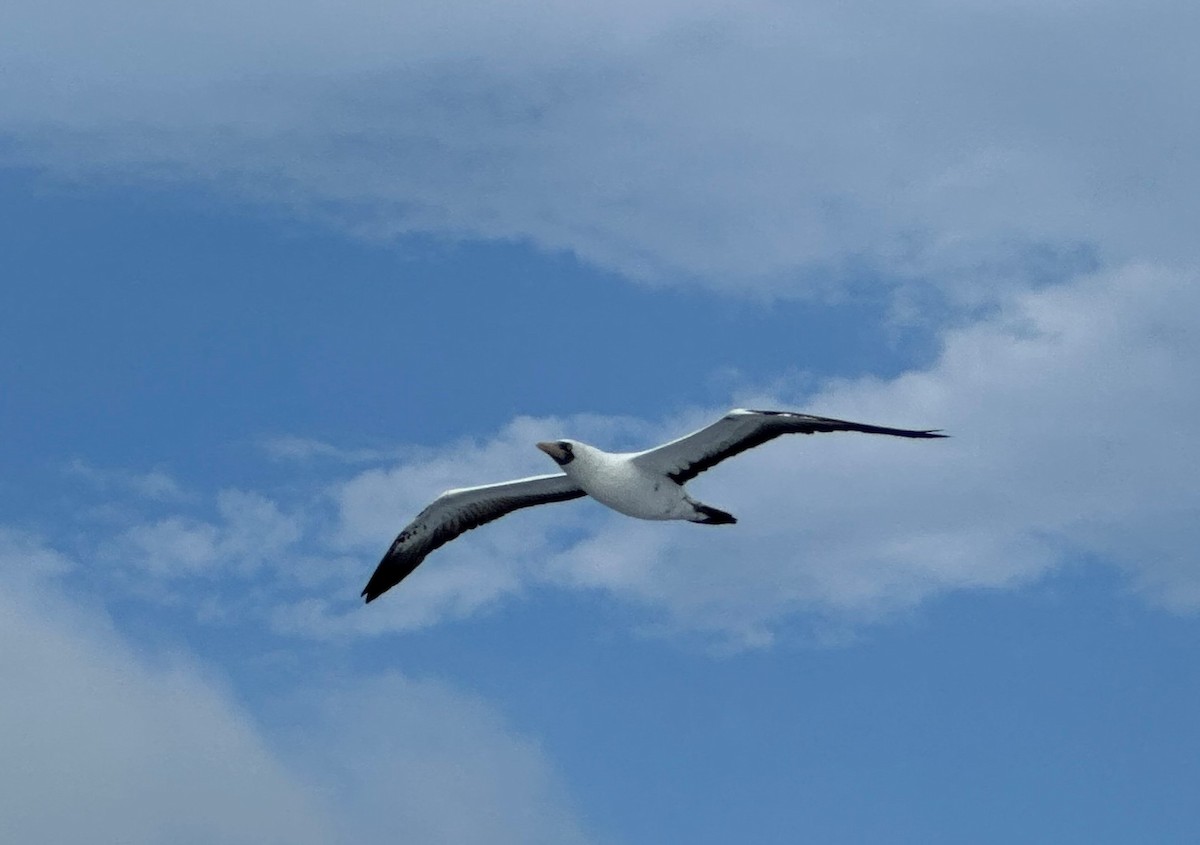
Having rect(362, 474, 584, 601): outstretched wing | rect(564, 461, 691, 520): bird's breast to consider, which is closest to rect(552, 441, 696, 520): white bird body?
rect(564, 461, 691, 520): bird's breast

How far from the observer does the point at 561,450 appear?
2580 cm

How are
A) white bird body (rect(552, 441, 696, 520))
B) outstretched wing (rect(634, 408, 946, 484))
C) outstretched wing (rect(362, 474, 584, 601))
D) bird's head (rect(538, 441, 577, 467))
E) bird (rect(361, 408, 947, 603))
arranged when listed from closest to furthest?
1. outstretched wing (rect(634, 408, 946, 484))
2. bird (rect(361, 408, 947, 603))
3. white bird body (rect(552, 441, 696, 520))
4. bird's head (rect(538, 441, 577, 467))
5. outstretched wing (rect(362, 474, 584, 601))

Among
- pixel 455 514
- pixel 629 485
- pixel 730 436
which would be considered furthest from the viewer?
pixel 455 514

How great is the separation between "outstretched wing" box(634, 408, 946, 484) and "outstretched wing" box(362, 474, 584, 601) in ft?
7.85

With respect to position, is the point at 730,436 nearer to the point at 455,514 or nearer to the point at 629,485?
the point at 629,485

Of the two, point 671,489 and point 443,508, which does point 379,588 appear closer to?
point 443,508

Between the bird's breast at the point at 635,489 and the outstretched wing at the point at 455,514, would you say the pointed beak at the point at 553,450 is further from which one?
the outstretched wing at the point at 455,514

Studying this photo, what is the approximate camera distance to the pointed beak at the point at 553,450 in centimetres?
2581

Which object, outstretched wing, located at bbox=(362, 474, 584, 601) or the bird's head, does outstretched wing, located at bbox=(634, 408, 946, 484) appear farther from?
outstretched wing, located at bbox=(362, 474, 584, 601)

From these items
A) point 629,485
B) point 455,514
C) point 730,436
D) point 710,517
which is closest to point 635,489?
point 629,485

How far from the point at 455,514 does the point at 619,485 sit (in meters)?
4.62

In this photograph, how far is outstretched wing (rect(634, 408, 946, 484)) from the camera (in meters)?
23.3

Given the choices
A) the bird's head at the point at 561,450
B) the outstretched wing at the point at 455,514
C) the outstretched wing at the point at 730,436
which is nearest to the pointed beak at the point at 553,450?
the bird's head at the point at 561,450

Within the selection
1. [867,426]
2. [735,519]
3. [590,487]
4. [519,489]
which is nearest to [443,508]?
[519,489]
